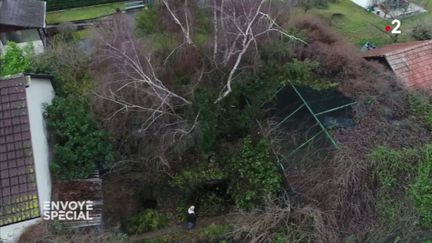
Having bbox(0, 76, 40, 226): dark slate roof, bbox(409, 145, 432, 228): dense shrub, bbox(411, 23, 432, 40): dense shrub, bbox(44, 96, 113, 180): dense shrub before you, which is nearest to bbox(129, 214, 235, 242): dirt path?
bbox(44, 96, 113, 180): dense shrub

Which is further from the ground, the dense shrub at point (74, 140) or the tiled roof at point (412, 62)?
the tiled roof at point (412, 62)

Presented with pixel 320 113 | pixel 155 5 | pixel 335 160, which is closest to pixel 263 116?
pixel 320 113

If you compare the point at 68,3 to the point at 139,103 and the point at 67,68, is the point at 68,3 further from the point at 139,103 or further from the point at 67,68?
the point at 139,103

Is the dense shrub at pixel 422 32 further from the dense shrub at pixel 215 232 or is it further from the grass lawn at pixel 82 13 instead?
the grass lawn at pixel 82 13

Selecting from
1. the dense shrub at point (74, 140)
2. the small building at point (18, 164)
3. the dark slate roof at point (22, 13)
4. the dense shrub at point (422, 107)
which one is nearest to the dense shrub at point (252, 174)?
the dense shrub at point (74, 140)

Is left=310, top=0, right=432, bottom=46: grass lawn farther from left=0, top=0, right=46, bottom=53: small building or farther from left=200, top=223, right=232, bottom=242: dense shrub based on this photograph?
left=0, top=0, right=46, bottom=53: small building

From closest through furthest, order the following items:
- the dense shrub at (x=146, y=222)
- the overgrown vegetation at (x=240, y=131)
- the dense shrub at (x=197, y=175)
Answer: the overgrown vegetation at (x=240, y=131) → the dense shrub at (x=146, y=222) → the dense shrub at (x=197, y=175)
